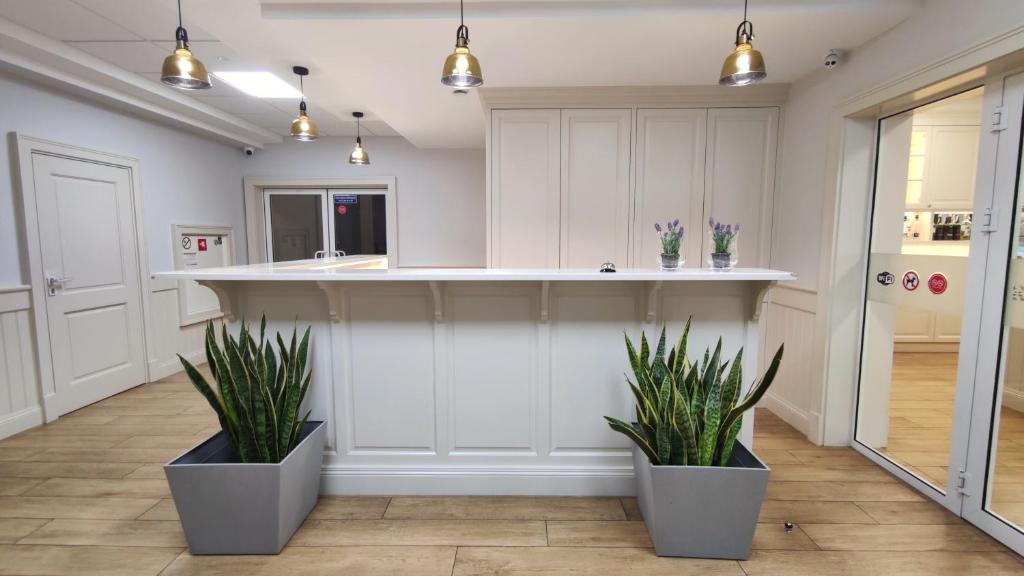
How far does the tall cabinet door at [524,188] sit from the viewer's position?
11.2 ft

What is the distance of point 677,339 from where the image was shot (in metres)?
2.10

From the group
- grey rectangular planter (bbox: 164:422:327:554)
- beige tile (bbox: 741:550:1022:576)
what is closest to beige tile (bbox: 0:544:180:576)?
grey rectangular planter (bbox: 164:422:327:554)

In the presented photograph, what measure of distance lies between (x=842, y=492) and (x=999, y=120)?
5.87 feet

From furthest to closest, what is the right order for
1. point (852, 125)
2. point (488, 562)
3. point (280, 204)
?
point (280, 204)
point (852, 125)
point (488, 562)

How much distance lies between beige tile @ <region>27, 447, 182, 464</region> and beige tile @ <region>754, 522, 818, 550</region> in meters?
3.13

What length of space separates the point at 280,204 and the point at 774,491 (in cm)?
563

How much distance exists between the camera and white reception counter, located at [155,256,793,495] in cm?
206

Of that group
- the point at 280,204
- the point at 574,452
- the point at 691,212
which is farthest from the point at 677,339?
the point at 280,204

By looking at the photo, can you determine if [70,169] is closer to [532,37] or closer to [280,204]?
[280,204]

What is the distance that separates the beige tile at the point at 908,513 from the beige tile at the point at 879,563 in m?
0.21

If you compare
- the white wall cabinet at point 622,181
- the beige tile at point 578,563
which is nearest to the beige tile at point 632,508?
the beige tile at point 578,563

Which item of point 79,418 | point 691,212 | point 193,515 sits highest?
point 691,212

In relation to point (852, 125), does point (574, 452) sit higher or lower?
lower

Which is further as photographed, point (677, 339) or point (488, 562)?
point (677, 339)
